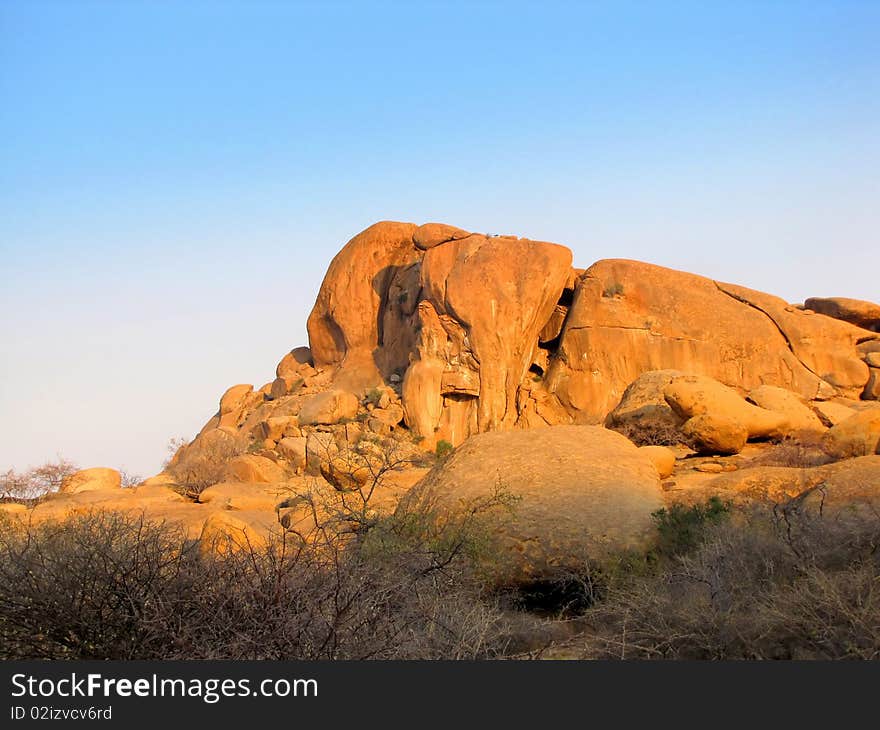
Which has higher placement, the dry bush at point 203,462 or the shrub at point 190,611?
the shrub at point 190,611

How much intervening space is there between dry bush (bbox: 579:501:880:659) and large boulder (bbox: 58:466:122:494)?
677 inches

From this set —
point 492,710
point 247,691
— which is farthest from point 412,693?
point 247,691

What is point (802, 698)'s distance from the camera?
433 centimetres

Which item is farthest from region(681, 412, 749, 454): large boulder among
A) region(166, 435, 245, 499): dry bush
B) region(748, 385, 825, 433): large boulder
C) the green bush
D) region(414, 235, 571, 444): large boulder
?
region(166, 435, 245, 499): dry bush

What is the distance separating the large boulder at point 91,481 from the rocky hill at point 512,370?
0.11 m

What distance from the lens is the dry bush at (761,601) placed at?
5.51 metres

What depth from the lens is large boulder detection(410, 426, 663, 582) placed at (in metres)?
8.34

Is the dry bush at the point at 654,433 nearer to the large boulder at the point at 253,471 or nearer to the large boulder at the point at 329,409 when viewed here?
the large boulder at the point at 253,471

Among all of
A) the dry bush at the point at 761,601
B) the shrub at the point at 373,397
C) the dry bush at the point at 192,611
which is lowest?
the dry bush at the point at 761,601

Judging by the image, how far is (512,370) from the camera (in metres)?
27.1

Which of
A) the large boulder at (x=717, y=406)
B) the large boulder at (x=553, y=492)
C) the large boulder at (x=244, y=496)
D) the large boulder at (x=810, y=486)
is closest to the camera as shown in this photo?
the large boulder at (x=810, y=486)

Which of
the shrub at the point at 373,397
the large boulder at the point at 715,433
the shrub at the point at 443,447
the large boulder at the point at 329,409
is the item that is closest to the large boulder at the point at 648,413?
the large boulder at the point at 715,433

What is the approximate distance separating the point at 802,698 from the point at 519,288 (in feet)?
74.1

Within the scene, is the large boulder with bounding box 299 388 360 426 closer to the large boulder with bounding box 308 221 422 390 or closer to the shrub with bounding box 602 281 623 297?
the large boulder with bounding box 308 221 422 390
